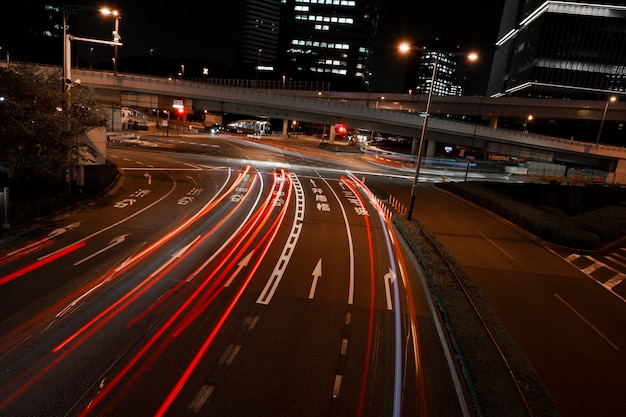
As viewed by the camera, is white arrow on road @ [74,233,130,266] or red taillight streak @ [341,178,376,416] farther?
white arrow on road @ [74,233,130,266]

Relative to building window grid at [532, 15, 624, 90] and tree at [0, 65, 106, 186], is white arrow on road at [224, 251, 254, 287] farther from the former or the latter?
building window grid at [532, 15, 624, 90]

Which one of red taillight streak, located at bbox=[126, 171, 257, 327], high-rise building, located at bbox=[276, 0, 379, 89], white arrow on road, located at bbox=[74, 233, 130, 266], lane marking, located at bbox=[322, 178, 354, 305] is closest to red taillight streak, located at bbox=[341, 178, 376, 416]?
lane marking, located at bbox=[322, 178, 354, 305]

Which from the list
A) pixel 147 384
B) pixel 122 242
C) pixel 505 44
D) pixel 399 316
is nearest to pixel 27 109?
pixel 122 242

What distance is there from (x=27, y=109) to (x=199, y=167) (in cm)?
2359

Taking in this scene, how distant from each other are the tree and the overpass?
31.2 m

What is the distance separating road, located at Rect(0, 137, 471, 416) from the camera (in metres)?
8.81

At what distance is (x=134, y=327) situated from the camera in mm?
11297

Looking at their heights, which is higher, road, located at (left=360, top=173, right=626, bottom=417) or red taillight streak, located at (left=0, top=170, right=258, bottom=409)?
road, located at (left=360, top=173, right=626, bottom=417)

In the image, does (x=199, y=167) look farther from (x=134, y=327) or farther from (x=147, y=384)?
(x=147, y=384)

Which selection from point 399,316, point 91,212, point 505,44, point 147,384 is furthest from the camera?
point 505,44

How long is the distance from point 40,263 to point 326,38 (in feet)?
580

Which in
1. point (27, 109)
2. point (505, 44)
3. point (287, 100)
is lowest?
point (27, 109)

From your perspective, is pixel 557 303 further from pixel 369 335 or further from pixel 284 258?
pixel 284 258

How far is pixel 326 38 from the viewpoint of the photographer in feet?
563
